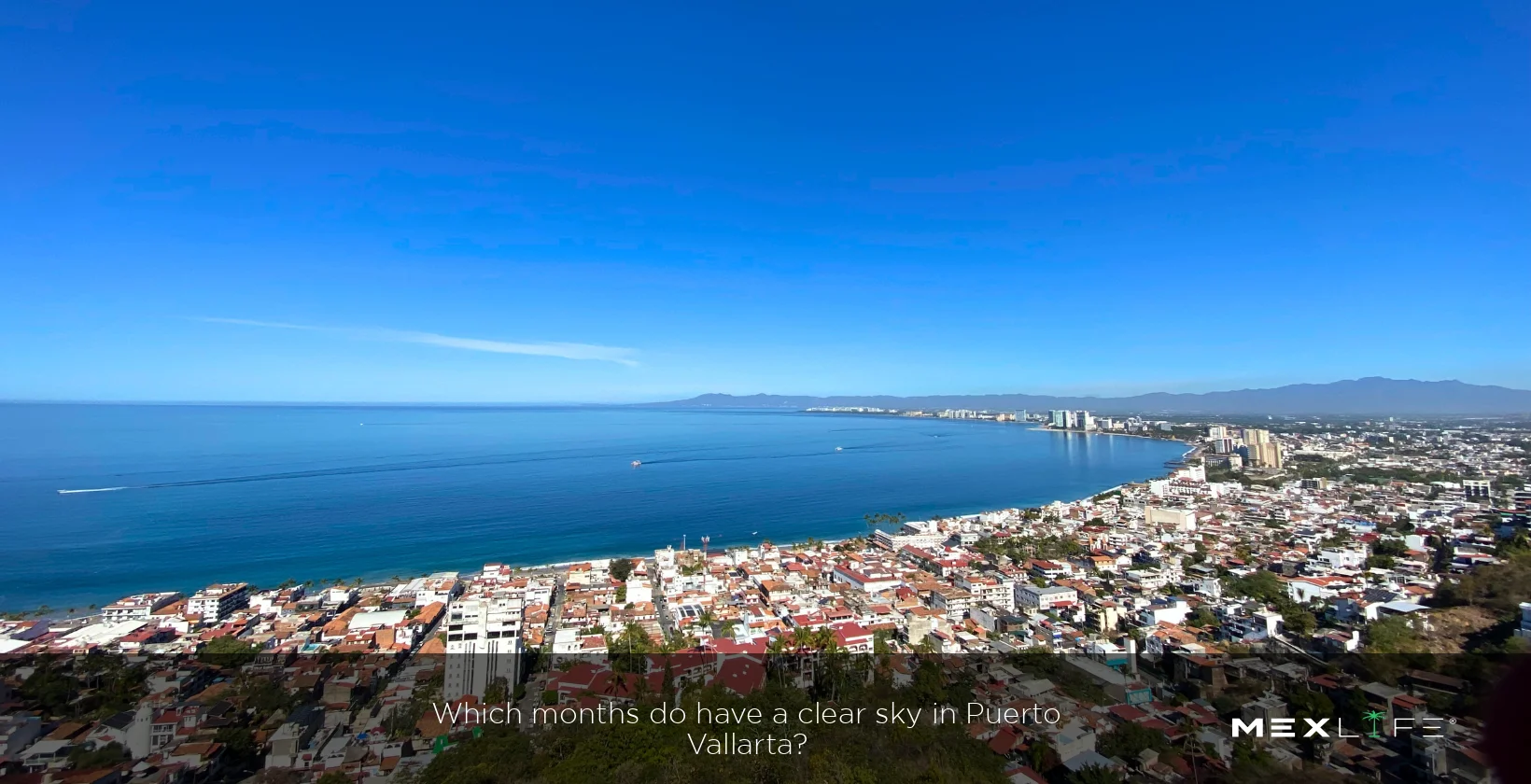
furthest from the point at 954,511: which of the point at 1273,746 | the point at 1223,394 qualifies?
the point at 1223,394

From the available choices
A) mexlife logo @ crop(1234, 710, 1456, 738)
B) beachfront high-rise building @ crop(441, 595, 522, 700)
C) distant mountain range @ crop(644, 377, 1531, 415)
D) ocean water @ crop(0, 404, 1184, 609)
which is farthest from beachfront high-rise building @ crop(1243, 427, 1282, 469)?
distant mountain range @ crop(644, 377, 1531, 415)

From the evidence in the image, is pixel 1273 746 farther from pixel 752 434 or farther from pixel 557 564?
pixel 752 434

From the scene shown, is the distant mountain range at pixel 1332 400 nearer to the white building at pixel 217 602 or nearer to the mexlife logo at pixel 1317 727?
the mexlife logo at pixel 1317 727

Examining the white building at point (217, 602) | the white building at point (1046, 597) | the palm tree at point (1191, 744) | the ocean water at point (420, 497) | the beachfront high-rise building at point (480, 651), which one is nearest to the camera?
the palm tree at point (1191, 744)

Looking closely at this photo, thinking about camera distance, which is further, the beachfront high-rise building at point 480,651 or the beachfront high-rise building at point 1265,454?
the beachfront high-rise building at point 1265,454

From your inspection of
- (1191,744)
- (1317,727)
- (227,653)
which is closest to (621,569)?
(227,653)

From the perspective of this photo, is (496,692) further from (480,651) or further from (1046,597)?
(1046,597)

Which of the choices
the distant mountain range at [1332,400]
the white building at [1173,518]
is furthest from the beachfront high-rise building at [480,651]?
the distant mountain range at [1332,400]
